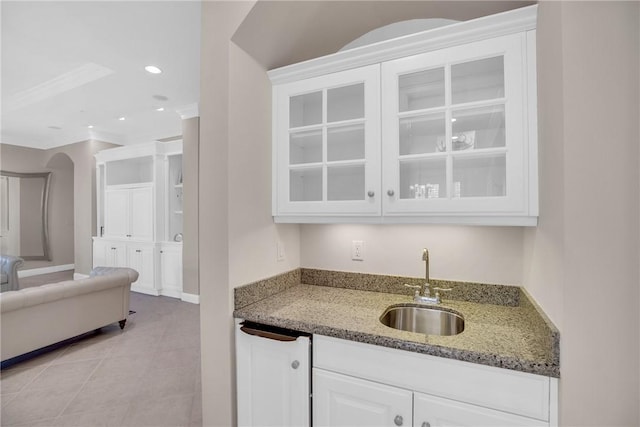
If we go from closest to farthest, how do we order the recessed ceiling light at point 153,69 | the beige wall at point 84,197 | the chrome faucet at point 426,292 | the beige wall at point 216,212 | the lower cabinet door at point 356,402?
the lower cabinet door at point 356,402, the beige wall at point 216,212, the chrome faucet at point 426,292, the recessed ceiling light at point 153,69, the beige wall at point 84,197

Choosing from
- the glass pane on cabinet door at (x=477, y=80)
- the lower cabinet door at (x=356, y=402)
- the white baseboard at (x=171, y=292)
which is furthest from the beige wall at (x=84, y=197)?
the glass pane on cabinet door at (x=477, y=80)

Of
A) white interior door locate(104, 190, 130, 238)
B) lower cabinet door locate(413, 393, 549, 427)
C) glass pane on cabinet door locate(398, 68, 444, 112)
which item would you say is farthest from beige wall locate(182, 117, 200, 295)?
lower cabinet door locate(413, 393, 549, 427)

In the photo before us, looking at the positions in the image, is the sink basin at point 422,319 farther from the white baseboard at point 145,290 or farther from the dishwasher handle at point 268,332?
the white baseboard at point 145,290

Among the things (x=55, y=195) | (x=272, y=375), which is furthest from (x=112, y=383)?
(x=55, y=195)

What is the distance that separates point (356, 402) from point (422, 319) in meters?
0.59

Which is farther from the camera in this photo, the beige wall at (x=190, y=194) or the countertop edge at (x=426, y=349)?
the beige wall at (x=190, y=194)

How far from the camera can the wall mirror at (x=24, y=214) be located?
6.05m

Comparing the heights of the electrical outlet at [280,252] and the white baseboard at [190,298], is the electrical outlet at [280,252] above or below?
above

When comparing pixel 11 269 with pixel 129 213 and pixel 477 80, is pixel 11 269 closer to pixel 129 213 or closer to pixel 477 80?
pixel 129 213

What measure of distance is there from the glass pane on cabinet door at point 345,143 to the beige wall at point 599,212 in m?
0.85

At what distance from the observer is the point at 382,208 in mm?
1548

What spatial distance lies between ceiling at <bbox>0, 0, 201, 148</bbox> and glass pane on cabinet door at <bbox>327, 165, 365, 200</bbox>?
1.70 meters

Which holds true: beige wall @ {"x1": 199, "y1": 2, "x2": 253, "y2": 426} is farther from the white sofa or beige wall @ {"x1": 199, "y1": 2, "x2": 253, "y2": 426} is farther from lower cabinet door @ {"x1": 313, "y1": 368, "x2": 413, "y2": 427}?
the white sofa

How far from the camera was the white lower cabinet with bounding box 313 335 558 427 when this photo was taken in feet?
3.49
